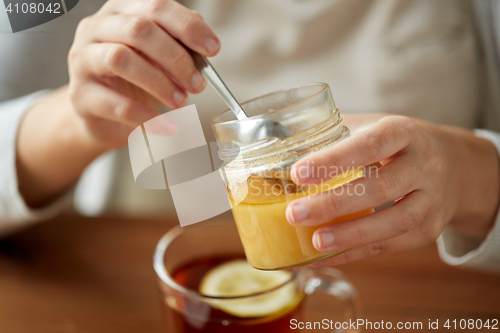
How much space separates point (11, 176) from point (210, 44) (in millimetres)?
360

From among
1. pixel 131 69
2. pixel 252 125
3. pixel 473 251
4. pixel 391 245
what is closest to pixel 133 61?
pixel 131 69

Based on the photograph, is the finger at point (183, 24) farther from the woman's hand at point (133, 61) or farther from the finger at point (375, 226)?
the finger at point (375, 226)

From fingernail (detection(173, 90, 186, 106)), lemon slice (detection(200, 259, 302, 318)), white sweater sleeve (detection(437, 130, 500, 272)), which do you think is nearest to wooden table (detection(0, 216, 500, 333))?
white sweater sleeve (detection(437, 130, 500, 272))

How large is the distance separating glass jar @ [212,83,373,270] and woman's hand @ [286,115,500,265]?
12mm

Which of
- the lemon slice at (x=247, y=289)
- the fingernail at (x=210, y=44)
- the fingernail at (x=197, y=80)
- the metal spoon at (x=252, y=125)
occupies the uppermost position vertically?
the fingernail at (x=210, y=44)

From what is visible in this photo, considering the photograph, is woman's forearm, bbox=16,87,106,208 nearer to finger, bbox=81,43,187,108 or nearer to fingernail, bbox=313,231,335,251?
finger, bbox=81,43,187,108

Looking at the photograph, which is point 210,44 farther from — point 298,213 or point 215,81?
point 298,213

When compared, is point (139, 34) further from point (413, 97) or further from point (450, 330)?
point (413, 97)

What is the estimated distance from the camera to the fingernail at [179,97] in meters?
0.33

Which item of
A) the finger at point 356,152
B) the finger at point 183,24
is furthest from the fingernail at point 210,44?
the finger at point 356,152

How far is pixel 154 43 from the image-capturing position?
0.30 m

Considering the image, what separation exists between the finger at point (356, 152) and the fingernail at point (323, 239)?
4 cm

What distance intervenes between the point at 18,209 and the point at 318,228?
1.42 feet

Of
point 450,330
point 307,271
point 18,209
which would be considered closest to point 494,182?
point 450,330
